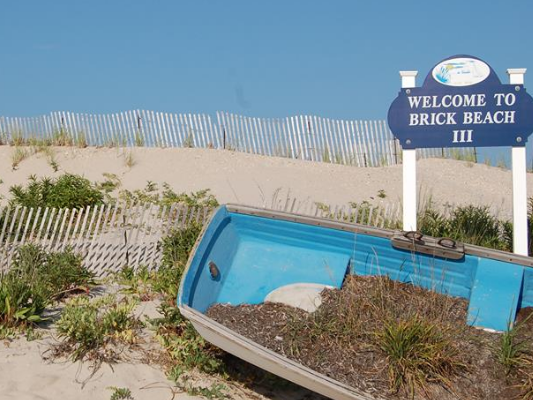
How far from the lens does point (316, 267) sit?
7.31 meters

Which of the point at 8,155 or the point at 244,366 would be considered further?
the point at 8,155

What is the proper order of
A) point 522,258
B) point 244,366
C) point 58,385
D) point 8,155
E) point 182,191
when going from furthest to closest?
point 8,155
point 182,191
point 244,366
point 522,258
point 58,385

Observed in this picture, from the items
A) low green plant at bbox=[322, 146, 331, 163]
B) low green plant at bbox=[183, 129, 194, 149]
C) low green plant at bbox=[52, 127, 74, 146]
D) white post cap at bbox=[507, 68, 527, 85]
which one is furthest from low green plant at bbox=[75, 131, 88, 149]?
white post cap at bbox=[507, 68, 527, 85]

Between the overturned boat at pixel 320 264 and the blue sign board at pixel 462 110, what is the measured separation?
4.57 feet

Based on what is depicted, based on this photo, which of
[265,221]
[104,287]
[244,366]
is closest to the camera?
[244,366]

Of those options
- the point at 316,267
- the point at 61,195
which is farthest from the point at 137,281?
the point at 61,195

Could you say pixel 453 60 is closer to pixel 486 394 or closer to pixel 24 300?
pixel 486 394

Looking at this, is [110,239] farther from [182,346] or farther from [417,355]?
[417,355]

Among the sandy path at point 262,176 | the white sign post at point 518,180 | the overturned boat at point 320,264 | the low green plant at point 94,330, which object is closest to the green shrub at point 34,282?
the low green plant at point 94,330

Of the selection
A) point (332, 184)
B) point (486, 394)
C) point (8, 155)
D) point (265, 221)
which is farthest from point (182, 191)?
point (486, 394)

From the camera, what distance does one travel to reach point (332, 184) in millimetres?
17984

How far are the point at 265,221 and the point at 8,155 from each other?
51.2ft

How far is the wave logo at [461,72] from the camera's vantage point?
7.85 metres

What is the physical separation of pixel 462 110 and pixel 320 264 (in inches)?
85.8
